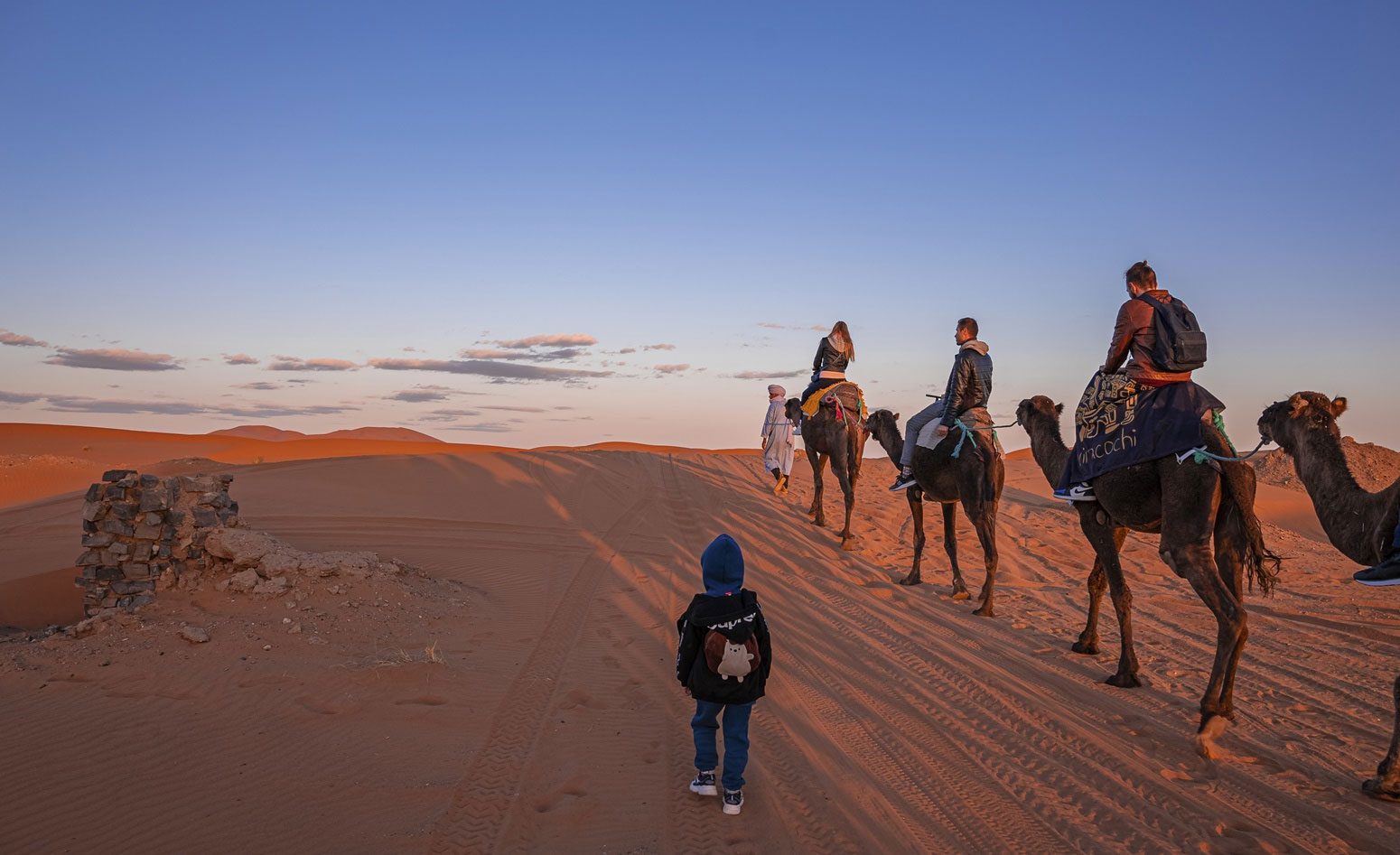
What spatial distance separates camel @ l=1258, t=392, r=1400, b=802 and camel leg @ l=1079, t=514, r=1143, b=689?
191cm

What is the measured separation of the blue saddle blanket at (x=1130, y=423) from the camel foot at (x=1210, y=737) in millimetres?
2159

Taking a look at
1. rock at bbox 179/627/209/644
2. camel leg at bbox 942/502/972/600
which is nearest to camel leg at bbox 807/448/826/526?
camel leg at bbox 942/502/972/600

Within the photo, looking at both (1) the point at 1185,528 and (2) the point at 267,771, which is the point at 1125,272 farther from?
(2) the point at 267,771

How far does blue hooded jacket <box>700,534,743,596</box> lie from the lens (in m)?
5.37

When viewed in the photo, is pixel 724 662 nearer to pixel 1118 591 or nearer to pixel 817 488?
pixel 1118 591

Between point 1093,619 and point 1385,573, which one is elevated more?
point 1385,573

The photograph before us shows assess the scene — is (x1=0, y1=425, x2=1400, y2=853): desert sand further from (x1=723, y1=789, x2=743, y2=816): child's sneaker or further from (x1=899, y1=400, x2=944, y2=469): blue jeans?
(x1=899, y1=400, x2=944, y2=469): blue jeans

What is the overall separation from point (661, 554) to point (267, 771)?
8.82 metres

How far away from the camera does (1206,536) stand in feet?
22.5

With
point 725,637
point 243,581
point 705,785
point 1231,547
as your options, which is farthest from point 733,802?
point 243,581

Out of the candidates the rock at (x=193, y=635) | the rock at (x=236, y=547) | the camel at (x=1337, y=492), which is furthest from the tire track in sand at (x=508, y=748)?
the camel at (x=1337, y=492)

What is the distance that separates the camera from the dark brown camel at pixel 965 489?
1111 centimetres

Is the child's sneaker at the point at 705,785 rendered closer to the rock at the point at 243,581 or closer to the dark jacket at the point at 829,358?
the rock at the point at 243,581

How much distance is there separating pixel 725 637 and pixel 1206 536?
4373 millimetres
